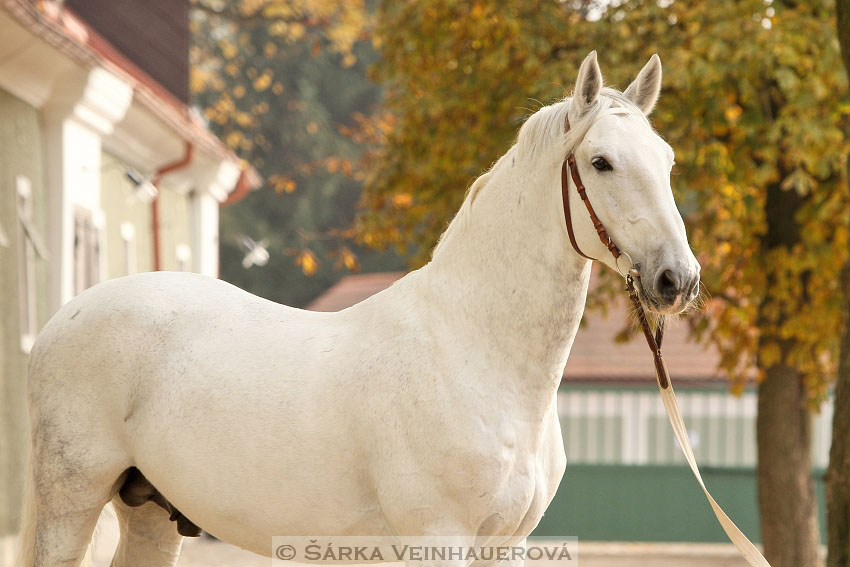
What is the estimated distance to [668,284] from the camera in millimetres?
2930

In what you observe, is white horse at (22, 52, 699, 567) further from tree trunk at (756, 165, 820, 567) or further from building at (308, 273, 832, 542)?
building at (308, 273, 832, 542)

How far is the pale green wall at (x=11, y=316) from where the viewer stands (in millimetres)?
8727

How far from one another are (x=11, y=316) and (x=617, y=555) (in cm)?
978

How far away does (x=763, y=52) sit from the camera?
832 cm

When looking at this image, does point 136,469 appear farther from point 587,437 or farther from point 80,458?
point 587,437

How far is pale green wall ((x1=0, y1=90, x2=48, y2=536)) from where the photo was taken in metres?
8.73

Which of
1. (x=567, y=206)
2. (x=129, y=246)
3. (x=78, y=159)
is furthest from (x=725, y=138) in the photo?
(x=129, y=246)

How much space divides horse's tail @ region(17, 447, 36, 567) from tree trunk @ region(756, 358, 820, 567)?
286 inches

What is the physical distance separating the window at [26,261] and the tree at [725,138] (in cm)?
305

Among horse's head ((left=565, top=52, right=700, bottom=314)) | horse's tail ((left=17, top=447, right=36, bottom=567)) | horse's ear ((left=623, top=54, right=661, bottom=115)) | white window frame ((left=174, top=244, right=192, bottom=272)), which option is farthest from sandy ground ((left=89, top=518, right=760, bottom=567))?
horse's head ((left=565, top=52, right=700, bottom=314))

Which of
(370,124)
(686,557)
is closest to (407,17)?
(370,124)

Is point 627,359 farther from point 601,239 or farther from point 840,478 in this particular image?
point 601,239

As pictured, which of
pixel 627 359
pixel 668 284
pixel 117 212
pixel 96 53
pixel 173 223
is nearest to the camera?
pixel 668 284

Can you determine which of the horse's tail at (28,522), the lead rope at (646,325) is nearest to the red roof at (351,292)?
the horse's tail at (28,522)
